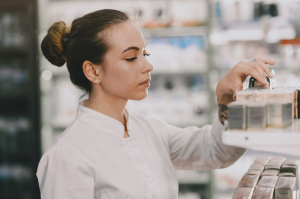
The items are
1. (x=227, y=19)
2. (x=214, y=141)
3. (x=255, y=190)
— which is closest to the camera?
(x=255, y=190)

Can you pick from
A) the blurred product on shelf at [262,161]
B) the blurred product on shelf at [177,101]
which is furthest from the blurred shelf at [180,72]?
the blurred product on shelf at [262,161]

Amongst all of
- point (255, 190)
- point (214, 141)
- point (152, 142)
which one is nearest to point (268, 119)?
point (255, 190)

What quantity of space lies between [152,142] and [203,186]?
2.49 meters

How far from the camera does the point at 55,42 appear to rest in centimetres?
157

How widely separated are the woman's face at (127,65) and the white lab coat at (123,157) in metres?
0.14

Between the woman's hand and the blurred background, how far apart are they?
2264 millimetres

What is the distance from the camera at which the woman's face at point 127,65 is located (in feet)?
4.64

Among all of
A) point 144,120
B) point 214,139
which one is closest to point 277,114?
point 214,139

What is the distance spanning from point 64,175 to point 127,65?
45cm

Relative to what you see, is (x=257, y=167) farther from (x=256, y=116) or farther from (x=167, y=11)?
(x=167, y=11)

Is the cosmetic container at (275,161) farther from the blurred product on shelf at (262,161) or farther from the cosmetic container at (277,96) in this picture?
the cosmetic container at (277,96)

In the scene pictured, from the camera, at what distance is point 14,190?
4039 mm

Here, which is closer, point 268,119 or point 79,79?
point 268,119

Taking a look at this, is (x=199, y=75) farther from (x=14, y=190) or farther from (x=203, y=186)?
(x=14, y=190)
